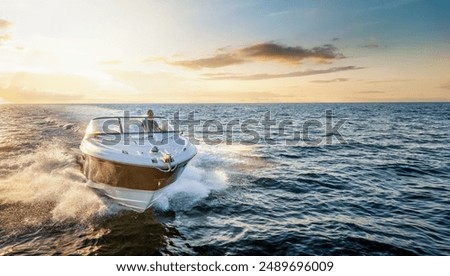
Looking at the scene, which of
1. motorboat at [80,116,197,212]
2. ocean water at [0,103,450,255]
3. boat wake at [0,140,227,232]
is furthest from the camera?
boat wake at [0,140,227,232]

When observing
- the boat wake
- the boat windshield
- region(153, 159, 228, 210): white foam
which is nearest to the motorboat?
the boat windshield

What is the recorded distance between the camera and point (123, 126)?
9.73 m

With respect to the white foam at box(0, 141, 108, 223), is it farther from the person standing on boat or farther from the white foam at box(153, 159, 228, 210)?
the person standing on boat

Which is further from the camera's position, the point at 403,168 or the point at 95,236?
the point at 403,168

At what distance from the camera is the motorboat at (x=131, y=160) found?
26.2 feet

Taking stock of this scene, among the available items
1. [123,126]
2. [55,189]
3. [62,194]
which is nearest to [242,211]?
[123,126]

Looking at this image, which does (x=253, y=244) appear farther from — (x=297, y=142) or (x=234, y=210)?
(x=297, y=142)

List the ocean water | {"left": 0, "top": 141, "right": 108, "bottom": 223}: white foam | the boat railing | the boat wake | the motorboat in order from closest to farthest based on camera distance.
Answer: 1. the ocean water
2. the motorboat
3. the boat wake
4. {"left": 0, "top": 141, "right": 108, "bottom": 223}: white foam
5. the boat railing

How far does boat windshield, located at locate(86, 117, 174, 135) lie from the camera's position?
9688mm

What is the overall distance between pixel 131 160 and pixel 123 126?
86.0 inches

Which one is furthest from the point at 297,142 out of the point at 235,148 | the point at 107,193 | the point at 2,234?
the point at 2,234

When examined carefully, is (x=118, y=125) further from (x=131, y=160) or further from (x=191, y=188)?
(x=191, y=188)

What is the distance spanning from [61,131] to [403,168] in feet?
69.0

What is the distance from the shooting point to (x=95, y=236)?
7.29 metres
